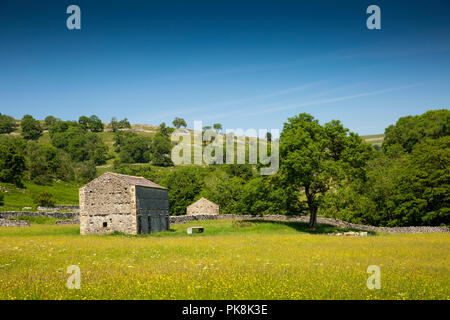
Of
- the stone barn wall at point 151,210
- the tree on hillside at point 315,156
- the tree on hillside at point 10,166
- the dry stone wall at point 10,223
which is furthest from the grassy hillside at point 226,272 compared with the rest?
the tree on hillside at point 10,166

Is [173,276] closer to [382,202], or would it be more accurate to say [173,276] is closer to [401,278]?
[401,278]

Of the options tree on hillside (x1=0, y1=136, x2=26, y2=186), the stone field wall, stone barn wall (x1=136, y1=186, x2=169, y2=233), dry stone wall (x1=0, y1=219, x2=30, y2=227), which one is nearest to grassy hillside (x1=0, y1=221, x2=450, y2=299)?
stone barn wall (x1=136, y1=186, x2=169, y2=233)

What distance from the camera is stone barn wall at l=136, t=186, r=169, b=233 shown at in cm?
4262

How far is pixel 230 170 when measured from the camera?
403 ft

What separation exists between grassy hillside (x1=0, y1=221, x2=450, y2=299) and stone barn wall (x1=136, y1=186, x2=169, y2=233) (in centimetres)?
1499

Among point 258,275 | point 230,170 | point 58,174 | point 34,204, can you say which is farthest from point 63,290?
point 58,174

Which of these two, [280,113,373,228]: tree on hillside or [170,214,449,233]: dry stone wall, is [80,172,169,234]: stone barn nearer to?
[280,113,373,228]: tree on hillside

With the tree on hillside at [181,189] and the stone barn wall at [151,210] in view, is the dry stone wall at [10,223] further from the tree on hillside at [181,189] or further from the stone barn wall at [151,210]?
the tree on hillside at [181,189]

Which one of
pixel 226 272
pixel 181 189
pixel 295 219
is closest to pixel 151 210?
pixel 295 219

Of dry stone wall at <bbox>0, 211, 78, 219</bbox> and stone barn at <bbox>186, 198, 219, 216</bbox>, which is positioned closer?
dry stone wall at <bbox>0, 211, 78, 219</bbox>

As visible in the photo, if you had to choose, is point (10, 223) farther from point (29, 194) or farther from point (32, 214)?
point (29, 194)

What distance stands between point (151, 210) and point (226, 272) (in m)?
29.5

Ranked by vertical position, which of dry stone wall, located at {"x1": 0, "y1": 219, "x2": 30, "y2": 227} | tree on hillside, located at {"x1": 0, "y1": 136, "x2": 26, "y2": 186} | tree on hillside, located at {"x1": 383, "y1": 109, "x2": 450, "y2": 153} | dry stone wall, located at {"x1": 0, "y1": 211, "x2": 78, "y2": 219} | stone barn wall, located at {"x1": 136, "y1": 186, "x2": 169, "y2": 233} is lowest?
dry stone wall, located at {"x1": 0, "y1": 211, "x2": 78, "y2": 219}

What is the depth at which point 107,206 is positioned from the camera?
139ft
